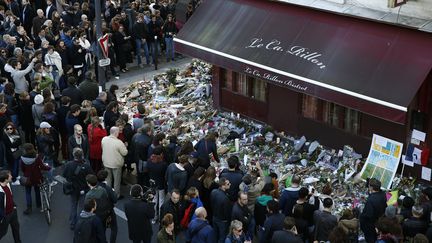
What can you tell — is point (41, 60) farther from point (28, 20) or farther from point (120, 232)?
point (120, 232)

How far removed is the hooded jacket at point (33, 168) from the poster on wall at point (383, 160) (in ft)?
21.9

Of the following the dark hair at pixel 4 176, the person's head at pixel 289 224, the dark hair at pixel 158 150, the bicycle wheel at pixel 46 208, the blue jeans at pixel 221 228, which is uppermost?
the person's head at pixel 289 224

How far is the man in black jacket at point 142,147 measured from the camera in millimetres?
14594

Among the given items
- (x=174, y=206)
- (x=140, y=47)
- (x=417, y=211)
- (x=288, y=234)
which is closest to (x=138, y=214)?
(x=174, y=206)

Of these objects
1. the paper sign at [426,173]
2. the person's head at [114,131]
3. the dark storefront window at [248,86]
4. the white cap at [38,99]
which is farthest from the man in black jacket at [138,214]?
the dark storefront window at [248,86]

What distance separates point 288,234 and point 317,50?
5.98 m

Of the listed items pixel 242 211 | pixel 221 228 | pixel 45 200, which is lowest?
pixel 45 200

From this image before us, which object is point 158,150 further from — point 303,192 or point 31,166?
point 303,192

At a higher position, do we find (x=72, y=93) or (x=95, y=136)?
(x=95, y=136)

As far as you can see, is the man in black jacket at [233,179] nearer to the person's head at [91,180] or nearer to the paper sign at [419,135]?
the person's head at [91,180]

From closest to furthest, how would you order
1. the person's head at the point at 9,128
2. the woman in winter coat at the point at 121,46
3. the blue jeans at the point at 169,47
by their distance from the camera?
the person's head at the point at 9,128 < the woman in winter coat at the point at 121,46 < the blue jeans at the point at 169,47

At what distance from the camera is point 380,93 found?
1410 centimetres

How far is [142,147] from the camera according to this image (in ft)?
47.8

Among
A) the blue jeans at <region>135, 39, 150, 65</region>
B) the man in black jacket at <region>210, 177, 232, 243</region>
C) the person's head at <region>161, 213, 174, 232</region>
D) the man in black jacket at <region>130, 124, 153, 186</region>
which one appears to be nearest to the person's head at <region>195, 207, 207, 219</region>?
the person's head at <region>161, 213, 174, 232</region>
